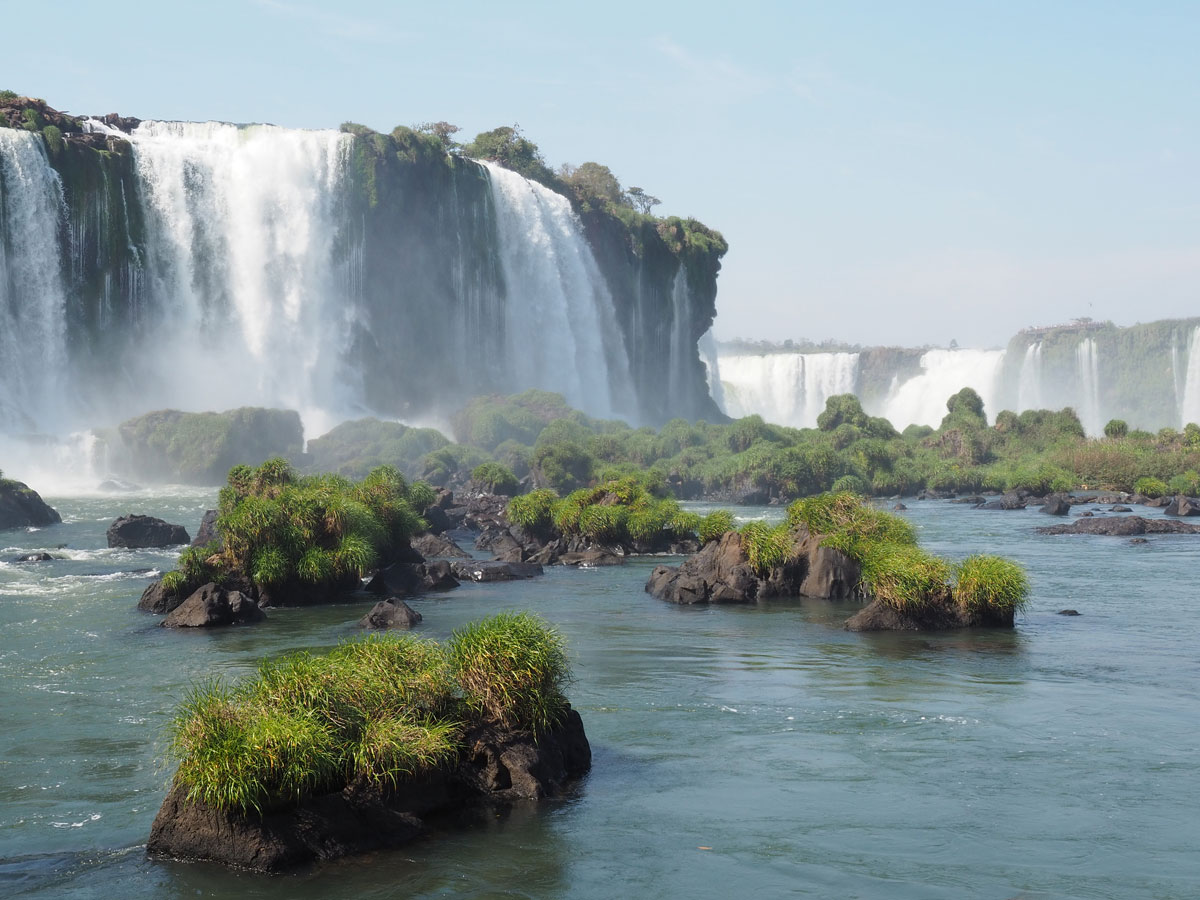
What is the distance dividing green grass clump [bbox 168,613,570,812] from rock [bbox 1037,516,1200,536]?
36.1 metres

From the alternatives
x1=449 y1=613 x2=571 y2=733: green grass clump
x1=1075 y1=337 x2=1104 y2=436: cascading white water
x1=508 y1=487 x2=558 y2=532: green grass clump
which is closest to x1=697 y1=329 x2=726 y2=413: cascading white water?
x1=1075 y1=337 x2=1104 y2=436: cascading white water

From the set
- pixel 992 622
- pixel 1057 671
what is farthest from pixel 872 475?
pixel 1057 671

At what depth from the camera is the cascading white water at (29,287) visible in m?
66.5

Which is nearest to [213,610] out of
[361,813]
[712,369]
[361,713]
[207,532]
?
[207,532]

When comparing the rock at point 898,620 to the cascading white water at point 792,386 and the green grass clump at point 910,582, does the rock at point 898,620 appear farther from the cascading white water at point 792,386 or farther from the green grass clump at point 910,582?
the cascading white water at point 792,386

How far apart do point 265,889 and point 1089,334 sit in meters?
145

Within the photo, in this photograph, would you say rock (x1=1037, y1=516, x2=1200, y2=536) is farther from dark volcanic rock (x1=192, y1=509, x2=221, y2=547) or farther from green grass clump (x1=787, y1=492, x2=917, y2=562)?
dark volcanic rock (x1=192, y1=509, x2=221, y2=547)

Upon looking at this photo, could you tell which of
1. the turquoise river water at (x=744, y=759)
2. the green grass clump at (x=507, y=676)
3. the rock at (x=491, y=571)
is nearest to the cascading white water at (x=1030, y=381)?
the rock at (x=491, y=571)

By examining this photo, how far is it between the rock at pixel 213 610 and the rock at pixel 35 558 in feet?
37.6

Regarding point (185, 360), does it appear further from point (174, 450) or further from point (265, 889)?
point (265, 889)

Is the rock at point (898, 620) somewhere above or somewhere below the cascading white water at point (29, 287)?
below

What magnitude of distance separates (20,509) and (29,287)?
92.8 feet

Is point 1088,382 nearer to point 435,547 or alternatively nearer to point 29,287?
point 29,287

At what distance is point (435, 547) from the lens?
3797 cm
